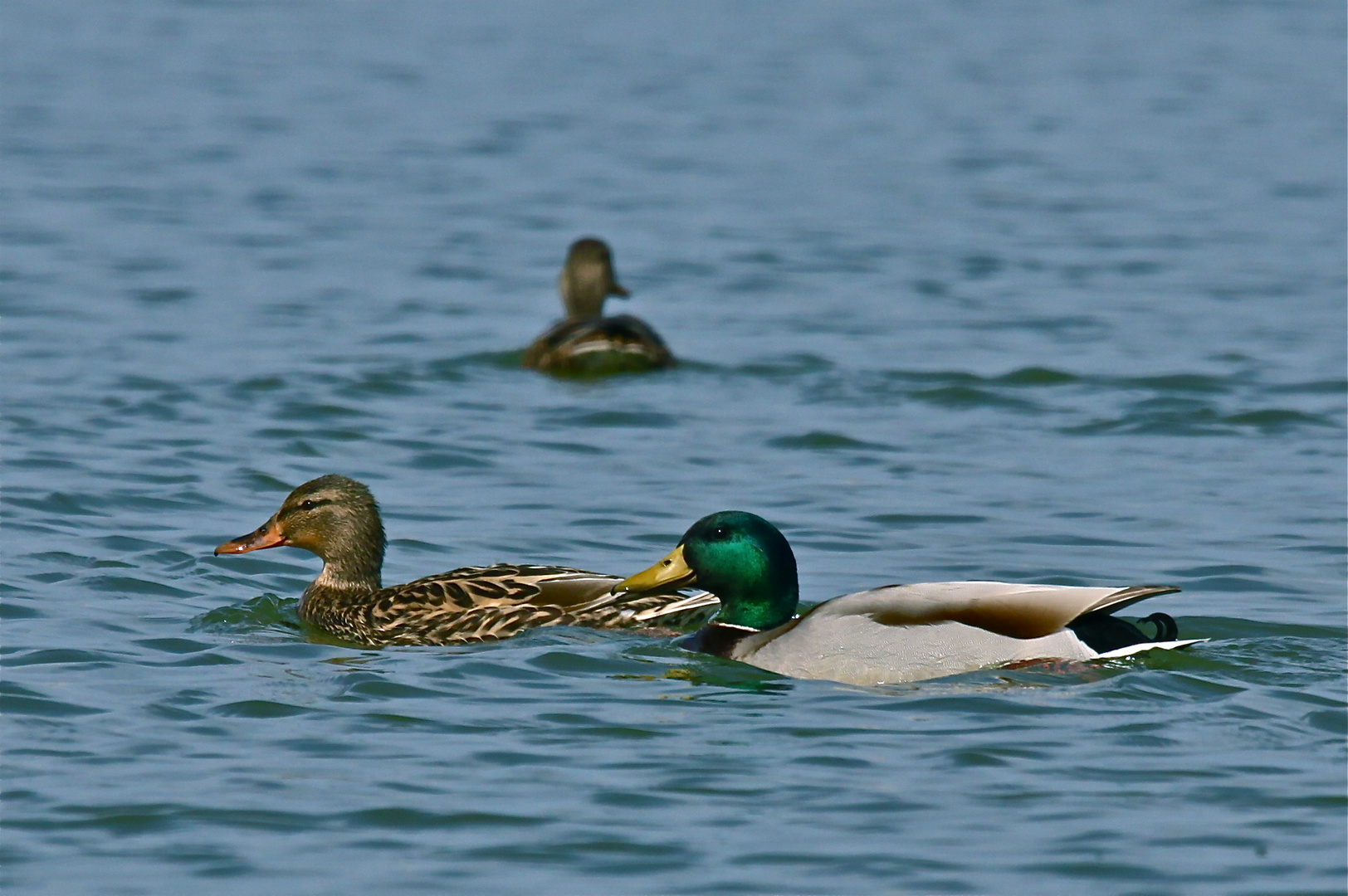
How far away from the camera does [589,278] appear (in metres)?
18.7

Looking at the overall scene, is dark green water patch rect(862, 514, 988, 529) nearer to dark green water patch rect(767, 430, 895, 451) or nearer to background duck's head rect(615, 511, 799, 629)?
dark green water patch rect(767, 430, 895, 451)

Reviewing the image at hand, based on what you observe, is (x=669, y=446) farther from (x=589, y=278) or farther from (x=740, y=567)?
(x=740, y=567)

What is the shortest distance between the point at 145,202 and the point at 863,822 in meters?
18.3

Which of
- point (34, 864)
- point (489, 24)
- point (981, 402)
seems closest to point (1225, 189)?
point (981, 402)

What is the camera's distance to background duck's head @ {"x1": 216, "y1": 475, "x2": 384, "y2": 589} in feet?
35.6

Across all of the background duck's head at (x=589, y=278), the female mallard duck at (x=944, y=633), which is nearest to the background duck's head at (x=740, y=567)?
the female mallard duck at (x=944, y=633)

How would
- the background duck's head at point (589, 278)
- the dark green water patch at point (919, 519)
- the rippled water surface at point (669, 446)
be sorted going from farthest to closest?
the background duck's head at point (589, 278) → the dark green water patch at point (919, 519) → the rippled water surface at point (669, 446)

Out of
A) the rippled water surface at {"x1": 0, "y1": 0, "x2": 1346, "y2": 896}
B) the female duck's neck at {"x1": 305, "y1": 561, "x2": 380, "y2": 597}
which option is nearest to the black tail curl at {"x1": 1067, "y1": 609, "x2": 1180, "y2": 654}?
the rippled water surface at {"x1": 0, "y1": 0, "x2": 1346, "y2": 896}

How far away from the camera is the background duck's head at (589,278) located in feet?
61.2

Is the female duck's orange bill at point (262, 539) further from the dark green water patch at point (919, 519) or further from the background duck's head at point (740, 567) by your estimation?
the dark green water patch at point (919, 519)

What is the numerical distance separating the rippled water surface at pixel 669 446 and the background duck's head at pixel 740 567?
1.05 ft

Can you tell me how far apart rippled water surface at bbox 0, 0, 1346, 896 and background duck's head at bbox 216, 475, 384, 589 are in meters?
0.34

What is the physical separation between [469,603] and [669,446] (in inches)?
178

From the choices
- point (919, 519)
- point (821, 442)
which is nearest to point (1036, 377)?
point (821, 442)
